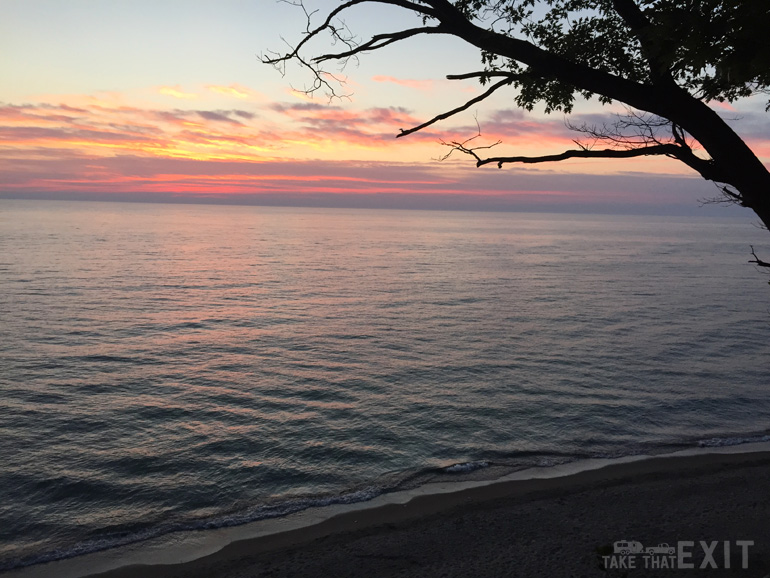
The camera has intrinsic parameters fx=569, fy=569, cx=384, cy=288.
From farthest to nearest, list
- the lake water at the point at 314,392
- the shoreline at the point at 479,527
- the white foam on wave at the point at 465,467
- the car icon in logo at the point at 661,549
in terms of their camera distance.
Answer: the white foam on wave at the point at 465,467 → the lake water at the point at 314,392 → the shoreline at the point at 479,527 → the car icon in logo at the point at 661,549

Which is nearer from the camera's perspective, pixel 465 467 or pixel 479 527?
pixel 479 527

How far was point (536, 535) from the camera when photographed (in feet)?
39.6

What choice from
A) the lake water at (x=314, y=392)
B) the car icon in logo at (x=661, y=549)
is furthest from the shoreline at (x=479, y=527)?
the lake water at (x=314, y=392)

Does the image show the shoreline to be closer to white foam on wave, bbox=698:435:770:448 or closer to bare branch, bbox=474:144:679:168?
white foam on wave, bbox=698:435:770:448

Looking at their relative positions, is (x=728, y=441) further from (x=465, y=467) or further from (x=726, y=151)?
(x=726, y=151)

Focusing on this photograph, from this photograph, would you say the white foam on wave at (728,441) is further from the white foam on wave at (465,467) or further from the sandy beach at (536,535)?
the white foam on wave at (465,467)

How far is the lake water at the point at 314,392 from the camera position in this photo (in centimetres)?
1527

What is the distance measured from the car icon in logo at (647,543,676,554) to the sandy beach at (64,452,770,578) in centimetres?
11

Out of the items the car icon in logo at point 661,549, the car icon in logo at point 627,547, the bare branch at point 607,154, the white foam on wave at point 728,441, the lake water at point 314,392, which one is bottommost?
the lake water at point 314,392

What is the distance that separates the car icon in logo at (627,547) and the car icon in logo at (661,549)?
16 centimetres

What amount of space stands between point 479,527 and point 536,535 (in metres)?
1.24

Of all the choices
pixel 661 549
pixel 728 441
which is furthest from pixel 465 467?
pixel 728 441

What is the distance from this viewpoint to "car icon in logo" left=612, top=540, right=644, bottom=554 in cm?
1120

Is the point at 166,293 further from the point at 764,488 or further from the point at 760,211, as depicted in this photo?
the point at 760,211
